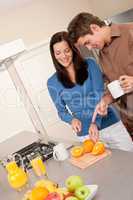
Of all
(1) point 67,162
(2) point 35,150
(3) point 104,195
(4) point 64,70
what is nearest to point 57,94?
(4) point 64,70

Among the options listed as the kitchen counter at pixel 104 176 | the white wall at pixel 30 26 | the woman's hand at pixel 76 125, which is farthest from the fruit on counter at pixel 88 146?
the white wall at pixel 30 26

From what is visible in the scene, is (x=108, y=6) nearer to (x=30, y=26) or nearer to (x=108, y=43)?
(x=30, y=26)

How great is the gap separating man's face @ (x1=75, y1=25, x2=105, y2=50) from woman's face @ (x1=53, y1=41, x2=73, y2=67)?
22 cm

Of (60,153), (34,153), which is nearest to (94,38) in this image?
(60,153)

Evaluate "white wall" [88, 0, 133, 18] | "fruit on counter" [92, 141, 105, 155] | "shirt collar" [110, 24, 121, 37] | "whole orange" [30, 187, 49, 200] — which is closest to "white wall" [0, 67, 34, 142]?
"white wall" [88, 0, 133, 18]

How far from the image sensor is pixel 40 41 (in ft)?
12.2

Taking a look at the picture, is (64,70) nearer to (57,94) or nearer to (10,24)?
(57,94)

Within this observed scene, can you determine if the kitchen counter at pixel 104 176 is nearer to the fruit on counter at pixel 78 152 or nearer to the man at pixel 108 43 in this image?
the fruit on counter at pixel 78 152

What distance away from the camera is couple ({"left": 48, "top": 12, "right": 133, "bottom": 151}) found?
2.11 m

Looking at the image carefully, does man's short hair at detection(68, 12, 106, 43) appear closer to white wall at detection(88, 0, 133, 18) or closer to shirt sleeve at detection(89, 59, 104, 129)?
shirt sleeve at detection(89, 59, 104, 129)

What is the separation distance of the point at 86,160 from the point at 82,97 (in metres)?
0.54

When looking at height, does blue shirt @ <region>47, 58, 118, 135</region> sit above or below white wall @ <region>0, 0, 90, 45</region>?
below

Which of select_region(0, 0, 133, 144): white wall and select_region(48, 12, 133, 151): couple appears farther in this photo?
select_region(0, 0, 133, 144): white wall

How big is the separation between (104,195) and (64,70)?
3.49 feet
